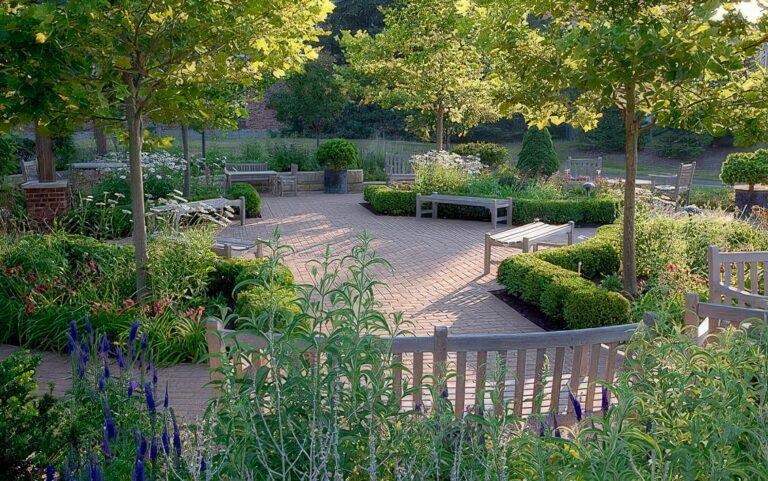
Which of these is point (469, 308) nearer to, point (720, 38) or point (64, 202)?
point (720, 38)

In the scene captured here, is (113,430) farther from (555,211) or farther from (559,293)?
(555,211)

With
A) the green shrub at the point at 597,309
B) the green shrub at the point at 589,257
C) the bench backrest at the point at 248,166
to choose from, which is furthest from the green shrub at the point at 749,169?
the bench backrest at the point at 248,166

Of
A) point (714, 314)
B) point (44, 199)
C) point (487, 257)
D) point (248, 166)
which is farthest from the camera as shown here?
point (248, 166)

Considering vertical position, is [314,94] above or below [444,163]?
above

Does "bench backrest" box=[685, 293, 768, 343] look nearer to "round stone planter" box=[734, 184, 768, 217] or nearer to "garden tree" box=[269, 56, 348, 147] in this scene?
"round stone planter" box=[734, 184, 768, 217]

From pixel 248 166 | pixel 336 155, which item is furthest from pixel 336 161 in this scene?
pixel 248 166

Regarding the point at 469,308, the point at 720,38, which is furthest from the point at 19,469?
the point at 720,38

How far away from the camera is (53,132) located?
646cm

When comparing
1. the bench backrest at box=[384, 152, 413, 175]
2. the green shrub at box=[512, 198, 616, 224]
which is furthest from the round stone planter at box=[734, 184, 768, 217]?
the bench backrest at box=[384, 152, 413, 175]

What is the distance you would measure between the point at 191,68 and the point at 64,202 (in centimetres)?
651

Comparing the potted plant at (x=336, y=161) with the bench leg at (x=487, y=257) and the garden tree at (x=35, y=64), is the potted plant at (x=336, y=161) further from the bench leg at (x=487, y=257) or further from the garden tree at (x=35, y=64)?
the garden tree at (x=35, y=64)

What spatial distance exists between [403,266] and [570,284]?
3.24 m

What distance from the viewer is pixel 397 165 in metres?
21.1

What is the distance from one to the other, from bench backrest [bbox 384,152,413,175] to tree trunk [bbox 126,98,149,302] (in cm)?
1465
